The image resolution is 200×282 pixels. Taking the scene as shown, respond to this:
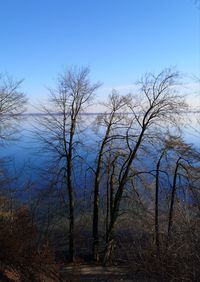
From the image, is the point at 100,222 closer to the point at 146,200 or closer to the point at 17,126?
the point at 146,200

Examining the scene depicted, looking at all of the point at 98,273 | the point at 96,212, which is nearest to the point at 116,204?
the point at 96,212

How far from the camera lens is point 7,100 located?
23719mm

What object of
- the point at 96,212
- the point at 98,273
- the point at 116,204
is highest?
the point at 116,204

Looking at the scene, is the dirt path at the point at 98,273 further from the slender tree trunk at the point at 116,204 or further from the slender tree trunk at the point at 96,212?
the slender tree trunk at the point at 96,212

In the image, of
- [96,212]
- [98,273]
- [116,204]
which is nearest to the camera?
[98,273]

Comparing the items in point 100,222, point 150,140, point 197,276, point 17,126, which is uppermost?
point 17,126

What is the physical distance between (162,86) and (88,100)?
173 inches

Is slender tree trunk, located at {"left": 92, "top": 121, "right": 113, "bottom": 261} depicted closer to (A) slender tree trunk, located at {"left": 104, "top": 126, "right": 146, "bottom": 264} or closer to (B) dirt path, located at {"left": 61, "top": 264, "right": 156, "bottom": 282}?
(A) slender tree trunk, located at {"left": 104, "top": 126, "right": 146, "bottom": 264}

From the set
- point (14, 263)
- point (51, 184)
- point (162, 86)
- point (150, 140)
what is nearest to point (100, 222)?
point (51, 184)

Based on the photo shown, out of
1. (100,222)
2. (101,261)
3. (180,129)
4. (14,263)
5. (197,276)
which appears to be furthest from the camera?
(100,222)

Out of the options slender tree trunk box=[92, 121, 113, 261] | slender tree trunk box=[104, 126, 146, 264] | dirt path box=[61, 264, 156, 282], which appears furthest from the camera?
slender tree trunk box=[92, 121, 113, 261]

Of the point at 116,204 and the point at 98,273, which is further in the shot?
the point at 116,204

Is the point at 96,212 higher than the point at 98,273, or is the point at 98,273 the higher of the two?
the point at 96,212

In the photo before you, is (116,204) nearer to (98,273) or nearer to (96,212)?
(96,212)
